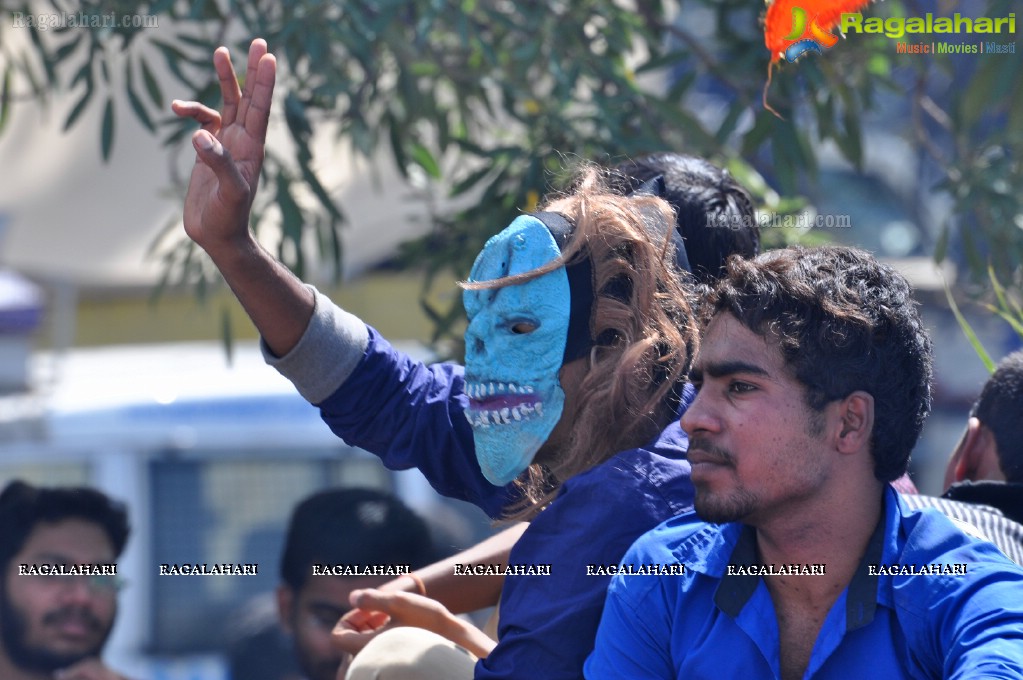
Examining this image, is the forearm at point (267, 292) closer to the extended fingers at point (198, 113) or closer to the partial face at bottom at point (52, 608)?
the extended fingers at point (198, 113)

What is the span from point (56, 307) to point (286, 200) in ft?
8.78

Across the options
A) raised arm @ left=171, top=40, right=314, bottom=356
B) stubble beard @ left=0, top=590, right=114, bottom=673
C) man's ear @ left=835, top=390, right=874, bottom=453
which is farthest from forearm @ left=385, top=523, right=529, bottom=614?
stubble beard @ left=0, top=590, right=114, bottom=673

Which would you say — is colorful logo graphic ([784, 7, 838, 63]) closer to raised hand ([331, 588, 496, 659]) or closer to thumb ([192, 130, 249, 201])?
thumb ([192, 130, 249, 201])

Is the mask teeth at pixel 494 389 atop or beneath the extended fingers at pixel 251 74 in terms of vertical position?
beneath

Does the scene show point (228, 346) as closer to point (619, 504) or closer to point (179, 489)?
point (179, 489)

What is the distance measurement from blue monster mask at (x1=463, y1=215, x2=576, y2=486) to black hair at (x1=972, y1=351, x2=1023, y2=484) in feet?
3.04

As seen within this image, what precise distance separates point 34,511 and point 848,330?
2292mm

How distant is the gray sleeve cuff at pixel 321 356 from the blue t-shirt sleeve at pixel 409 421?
3 centimetres

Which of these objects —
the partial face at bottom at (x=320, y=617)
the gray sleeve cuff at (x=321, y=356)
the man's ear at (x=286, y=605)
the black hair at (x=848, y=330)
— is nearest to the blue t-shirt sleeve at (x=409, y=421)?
the gray sleeve cuff at (x=321, y=356)

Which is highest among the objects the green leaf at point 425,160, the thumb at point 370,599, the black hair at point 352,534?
the green leaf at point 425,160

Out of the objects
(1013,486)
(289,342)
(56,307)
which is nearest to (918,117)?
(1013,486)

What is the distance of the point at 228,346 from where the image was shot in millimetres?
3799

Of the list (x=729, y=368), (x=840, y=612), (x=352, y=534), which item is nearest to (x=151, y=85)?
(x=352, y=534)

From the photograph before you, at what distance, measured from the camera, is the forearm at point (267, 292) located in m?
2.13
